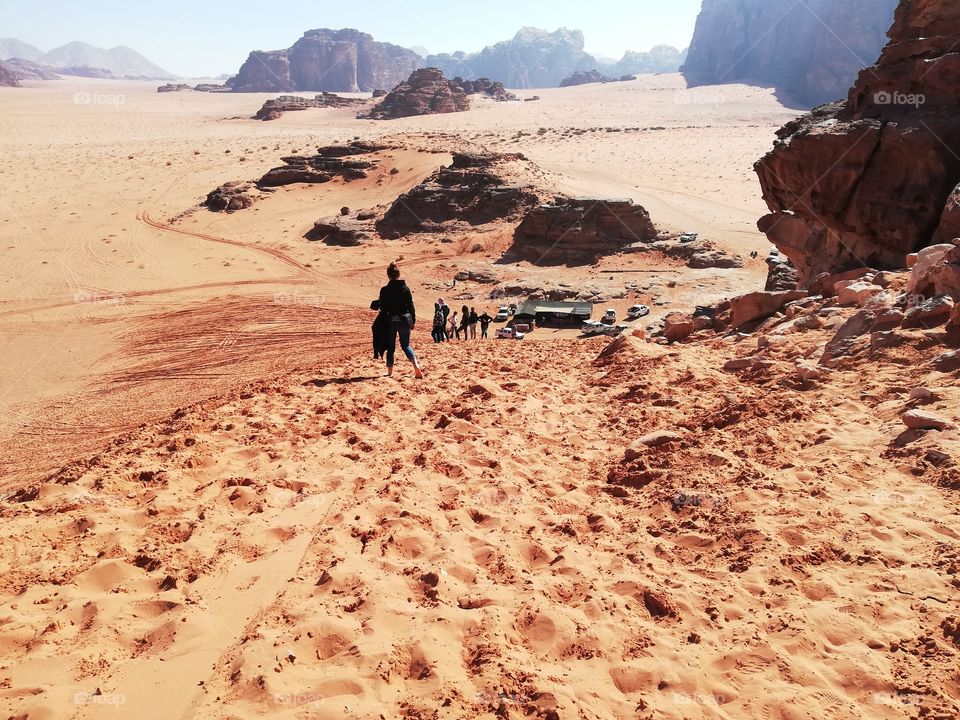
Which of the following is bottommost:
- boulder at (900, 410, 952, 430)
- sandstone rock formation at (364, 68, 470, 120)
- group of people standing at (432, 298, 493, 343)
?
group of people standing at (432, 298, 493, 343)

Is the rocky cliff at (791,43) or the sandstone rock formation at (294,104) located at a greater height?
the rocky cliff at (791,43)

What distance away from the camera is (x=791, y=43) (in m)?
99.1

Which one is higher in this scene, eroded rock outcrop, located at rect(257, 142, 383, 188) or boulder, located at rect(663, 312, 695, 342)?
eroded rock outcrop, located at rect(257, 142, 383, 188)

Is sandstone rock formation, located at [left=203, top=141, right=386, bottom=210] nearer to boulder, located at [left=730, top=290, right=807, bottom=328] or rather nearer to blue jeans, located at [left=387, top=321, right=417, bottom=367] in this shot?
blue jeans, located at [left=387, top=321, right=417, bottom=367]

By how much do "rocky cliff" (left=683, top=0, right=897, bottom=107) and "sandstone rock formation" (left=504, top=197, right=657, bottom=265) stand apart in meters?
70.0

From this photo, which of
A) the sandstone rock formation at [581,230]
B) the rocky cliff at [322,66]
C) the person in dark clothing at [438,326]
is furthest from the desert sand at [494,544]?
the rocky cliff at [322,66]

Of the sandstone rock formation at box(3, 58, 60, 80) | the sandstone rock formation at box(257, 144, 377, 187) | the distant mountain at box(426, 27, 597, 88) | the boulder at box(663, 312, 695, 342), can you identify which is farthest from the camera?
the distant mountain at box(426, 27, 597, 88)

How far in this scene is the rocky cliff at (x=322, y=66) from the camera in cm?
13238

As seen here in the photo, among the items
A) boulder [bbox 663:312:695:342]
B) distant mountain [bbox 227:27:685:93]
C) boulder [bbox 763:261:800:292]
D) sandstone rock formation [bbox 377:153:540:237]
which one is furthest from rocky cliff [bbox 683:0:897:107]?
boulder [bbox 663:312:695:342]

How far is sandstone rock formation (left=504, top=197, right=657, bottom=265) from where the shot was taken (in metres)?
27.7

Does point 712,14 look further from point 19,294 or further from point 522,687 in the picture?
point 522,687

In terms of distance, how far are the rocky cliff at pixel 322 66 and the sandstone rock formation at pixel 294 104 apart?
5277cm

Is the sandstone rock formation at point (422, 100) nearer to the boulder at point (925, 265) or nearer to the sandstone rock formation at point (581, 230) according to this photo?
the sandstone rock formation at point (581, 230)

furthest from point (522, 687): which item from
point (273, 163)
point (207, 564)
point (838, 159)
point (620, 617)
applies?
point (273, 163)
